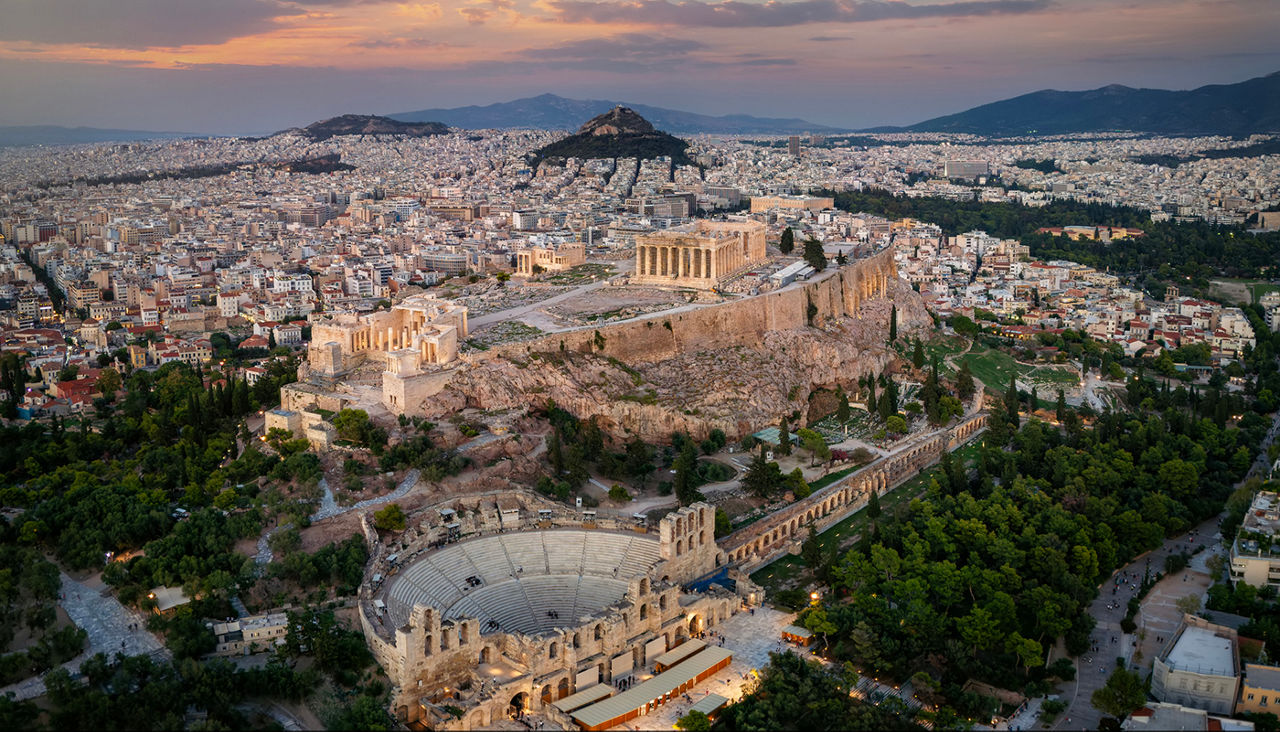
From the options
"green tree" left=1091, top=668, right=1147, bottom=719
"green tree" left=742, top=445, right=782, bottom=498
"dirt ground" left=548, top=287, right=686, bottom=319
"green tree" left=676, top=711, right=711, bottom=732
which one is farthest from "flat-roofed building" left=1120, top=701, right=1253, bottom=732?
"dirt ground" left=548, top=287, right=686, bottom=319

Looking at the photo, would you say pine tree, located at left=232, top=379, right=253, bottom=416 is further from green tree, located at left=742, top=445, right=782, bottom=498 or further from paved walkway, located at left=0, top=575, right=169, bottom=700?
green tree, located at left=742, top=445, right=782, bottom=498

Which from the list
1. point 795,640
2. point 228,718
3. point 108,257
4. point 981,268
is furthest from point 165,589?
point 981,268

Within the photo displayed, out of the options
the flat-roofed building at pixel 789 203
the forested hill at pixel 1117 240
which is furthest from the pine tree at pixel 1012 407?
the flat-roofed building at pixel 789 203

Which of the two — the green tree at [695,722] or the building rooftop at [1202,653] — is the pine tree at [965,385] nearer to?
the building rooftop at [1202,653]

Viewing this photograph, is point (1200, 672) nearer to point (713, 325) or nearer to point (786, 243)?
point (713, 325)

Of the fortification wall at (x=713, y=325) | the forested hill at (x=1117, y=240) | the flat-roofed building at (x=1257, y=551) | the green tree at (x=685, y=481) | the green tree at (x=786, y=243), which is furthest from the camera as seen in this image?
the forested hill at (x=1117, y=240)

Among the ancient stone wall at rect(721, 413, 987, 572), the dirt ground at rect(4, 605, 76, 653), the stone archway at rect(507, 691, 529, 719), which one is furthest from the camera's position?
the ancient stone wall at rect(721, 413, 987, 572)
